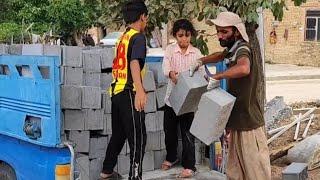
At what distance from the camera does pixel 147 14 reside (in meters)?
4.23

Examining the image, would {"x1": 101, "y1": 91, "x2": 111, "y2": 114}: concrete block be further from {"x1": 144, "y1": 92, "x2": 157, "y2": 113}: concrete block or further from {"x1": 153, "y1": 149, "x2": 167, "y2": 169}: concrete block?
{"x1": 153, "y1": 149, "x2": 167, "y2": 169}: concrete block

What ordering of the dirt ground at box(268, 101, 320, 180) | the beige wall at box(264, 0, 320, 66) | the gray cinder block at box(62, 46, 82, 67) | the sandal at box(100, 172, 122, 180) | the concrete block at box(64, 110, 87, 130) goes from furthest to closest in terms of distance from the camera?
the beige wall at box(264, 0, 320, 66), the dirt ground at box(268, 101, 320, 180), the sandal at box(100, 172, 122, 180), the gray cinder block at box(62, 46, 82, 67), the concrete block at box(64, 110, 87, 130)

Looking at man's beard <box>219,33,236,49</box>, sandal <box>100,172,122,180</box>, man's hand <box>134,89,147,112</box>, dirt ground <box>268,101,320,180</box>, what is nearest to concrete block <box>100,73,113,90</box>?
man's hand <box>134,89,147,112</box>

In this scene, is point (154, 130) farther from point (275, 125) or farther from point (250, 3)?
point (275, 125)

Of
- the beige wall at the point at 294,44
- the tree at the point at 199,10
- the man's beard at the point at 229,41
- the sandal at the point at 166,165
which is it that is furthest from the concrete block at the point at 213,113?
the beige wall at the point at 294,44

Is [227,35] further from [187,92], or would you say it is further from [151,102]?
[151,102]

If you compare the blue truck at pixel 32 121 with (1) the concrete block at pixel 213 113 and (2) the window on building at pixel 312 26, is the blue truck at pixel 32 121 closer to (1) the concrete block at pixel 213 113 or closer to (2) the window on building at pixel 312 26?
(1) the concrete block at pixel 213 113

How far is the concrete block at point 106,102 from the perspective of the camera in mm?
4320

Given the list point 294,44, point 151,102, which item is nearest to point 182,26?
point 151,102

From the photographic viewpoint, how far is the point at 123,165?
4496mm

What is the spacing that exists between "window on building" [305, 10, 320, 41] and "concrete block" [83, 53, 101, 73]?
21.1 m

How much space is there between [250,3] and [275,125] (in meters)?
4.54

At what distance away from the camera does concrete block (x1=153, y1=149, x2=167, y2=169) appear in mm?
4738

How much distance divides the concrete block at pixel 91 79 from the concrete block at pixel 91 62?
33mm
